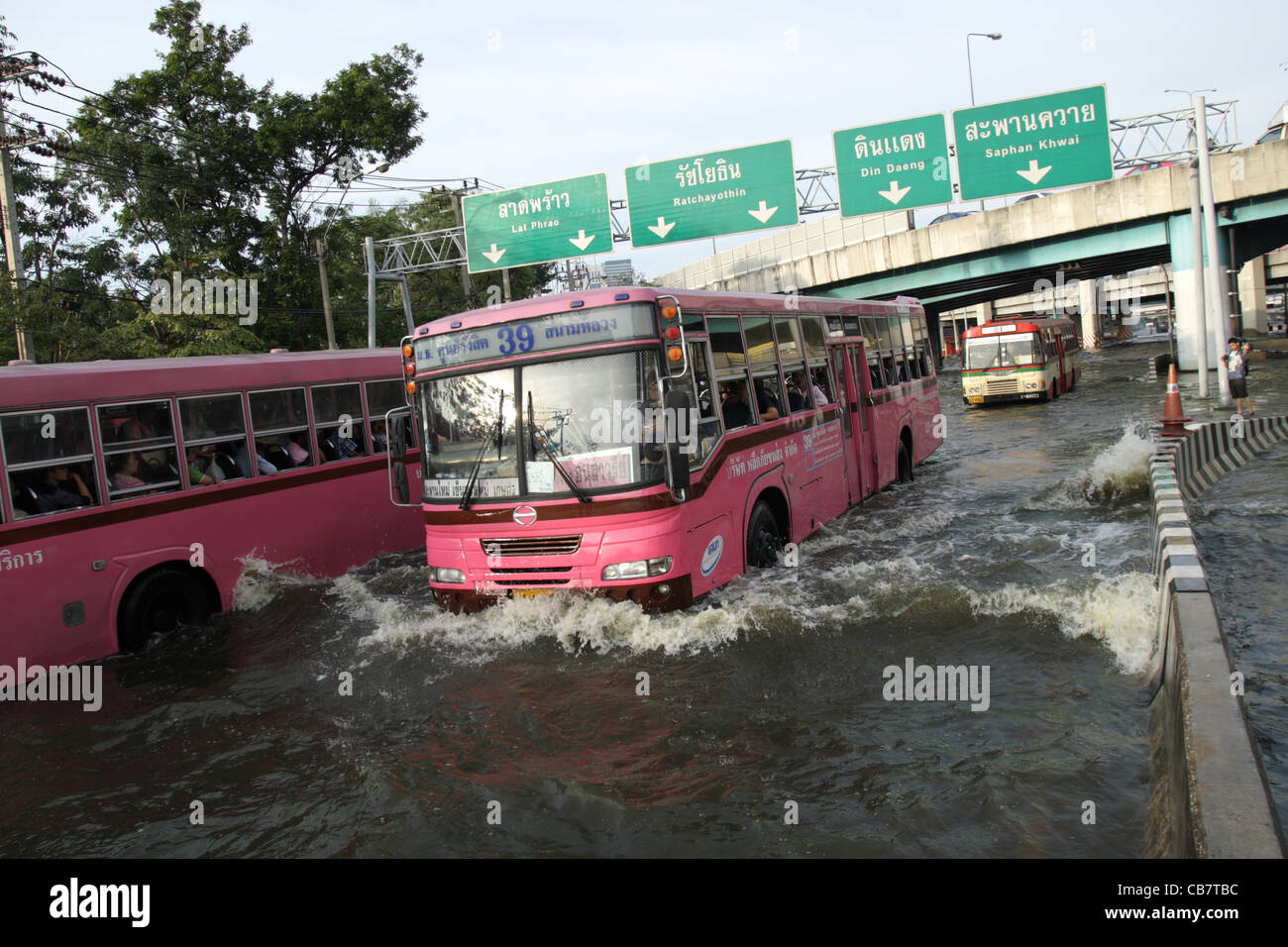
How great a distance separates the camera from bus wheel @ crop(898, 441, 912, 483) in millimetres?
15129

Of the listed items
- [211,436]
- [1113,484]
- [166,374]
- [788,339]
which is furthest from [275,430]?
[1113,484]

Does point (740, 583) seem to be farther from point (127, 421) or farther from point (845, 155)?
point (845, 155)

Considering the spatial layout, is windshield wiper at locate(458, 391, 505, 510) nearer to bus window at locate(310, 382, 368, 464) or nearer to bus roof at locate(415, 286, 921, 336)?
bus roof at locate(415, 286, 921, 336)

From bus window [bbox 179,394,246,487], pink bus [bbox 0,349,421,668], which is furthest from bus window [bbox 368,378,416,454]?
bus window [bbox 179,394,246,487]

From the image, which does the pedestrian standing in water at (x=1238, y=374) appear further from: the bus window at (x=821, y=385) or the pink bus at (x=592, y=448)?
the pink bus at (x=592, y=448)

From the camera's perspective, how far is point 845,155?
2358 centimetres

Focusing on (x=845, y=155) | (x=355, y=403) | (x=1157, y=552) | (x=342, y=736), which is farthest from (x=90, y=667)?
(x=845, y=155)

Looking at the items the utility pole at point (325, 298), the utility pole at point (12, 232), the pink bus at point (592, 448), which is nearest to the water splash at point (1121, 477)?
the pink bus at point (592, 448)

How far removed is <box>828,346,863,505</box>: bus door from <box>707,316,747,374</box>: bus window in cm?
302

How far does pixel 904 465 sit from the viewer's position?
15281mm

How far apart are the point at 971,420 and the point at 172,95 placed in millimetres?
23681

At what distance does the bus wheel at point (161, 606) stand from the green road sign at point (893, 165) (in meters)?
18.5

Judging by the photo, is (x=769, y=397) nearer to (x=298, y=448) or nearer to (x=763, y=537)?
(x=763, y=537)

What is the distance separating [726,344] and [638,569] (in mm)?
2720
